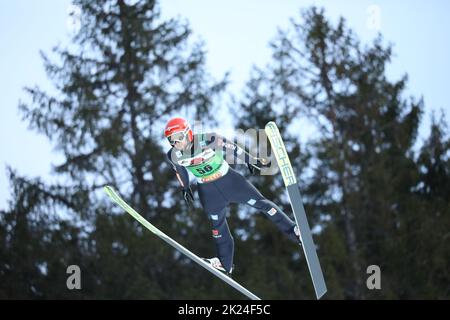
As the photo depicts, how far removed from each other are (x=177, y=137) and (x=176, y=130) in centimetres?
7

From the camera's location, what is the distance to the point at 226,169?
8.20 metres

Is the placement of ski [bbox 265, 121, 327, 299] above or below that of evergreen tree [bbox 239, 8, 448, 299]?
below

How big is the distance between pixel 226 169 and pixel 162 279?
376 inches

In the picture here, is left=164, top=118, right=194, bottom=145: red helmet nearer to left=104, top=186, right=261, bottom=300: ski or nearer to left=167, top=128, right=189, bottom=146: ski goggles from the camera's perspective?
left=167, top=128, right=189, bottom=146: ski goggles

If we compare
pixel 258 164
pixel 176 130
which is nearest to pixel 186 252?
pixel 258 164

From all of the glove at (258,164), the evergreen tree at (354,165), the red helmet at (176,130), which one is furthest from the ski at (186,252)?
the evergreen tree at (354,165)

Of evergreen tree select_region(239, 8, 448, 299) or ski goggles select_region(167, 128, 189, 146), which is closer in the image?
ski goggles select_region(167, 128, 189, 146)

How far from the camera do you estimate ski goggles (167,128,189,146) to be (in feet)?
25.9

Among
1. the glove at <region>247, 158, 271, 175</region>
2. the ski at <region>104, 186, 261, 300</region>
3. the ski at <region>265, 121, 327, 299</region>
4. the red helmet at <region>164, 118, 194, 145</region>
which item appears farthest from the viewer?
the ski at <region>104, 186, 261, 300</region>

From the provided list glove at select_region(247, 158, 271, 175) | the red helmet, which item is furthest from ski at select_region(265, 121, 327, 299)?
the red helmet

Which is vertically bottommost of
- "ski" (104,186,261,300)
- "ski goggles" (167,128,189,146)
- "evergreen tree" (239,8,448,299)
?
"ski" (104,186,261,300)

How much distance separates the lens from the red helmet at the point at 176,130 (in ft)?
25.8
